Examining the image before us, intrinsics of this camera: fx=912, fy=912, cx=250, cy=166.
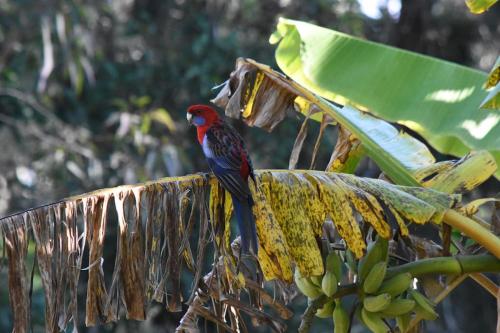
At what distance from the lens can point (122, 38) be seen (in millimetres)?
11391

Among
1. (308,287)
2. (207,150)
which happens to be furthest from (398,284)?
(207,150)

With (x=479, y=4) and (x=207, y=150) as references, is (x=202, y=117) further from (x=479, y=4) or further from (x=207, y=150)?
(x=479, y=4)

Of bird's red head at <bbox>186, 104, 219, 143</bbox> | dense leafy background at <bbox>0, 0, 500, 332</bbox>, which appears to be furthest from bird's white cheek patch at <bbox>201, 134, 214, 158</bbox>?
dense leafy background at <bbox>0, 0, 500, 332</bbox>

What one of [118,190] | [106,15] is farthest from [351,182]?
[106,15]

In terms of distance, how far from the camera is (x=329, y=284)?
2756 mm

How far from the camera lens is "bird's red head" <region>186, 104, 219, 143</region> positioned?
371cm

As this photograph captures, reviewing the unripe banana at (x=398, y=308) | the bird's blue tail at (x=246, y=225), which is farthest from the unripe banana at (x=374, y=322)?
the bird's blue tail at (x=246, y=225)

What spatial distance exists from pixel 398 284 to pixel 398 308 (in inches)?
3.3

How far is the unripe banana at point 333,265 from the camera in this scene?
112 inches

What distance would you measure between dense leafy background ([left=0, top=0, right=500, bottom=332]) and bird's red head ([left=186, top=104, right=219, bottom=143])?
5.04 metres

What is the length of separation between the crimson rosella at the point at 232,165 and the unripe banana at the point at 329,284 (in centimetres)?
24

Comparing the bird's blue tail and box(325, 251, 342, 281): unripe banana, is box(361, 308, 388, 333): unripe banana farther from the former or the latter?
the bird's blue tail

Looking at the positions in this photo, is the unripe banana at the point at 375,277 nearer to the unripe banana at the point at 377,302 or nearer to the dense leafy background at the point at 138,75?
the unripe banana at the point at 377,302

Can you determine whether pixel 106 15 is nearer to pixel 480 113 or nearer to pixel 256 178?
pixel 480 113
